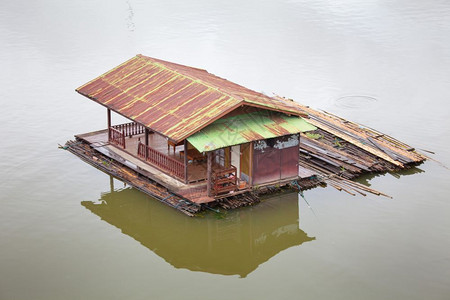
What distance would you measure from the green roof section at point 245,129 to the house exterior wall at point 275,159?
537 millimetres

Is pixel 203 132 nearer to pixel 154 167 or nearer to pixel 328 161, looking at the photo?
pixel 154 167

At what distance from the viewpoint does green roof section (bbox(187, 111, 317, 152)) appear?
1280 inches

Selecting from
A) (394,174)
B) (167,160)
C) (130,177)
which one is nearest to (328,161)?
(394,174)

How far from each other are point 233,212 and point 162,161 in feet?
17.9

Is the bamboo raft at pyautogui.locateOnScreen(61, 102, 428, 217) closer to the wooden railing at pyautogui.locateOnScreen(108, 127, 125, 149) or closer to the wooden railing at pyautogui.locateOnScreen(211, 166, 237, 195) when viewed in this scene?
the wooden railing at pyautogui.locateOnScreen(211, 166, 237, 195)

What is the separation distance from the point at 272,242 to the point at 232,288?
4.75m

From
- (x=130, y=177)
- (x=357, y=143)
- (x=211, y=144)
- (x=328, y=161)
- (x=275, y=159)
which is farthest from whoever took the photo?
(x=357, y=143)

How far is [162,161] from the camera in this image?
A: 36.4m

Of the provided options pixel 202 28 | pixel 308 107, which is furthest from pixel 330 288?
pixel 202 28

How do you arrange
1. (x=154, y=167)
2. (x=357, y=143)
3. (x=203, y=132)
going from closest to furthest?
(x=203, y=132)
(x=154, y=167)
(x=357, y=143)

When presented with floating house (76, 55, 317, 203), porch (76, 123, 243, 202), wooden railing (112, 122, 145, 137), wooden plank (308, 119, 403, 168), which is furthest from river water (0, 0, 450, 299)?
wooden railing (112, 122, 145, 137)

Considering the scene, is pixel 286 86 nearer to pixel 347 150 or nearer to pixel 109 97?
pixel 347 150

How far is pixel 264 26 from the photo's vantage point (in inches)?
2756

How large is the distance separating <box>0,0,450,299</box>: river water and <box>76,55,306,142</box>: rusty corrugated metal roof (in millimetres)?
4173
